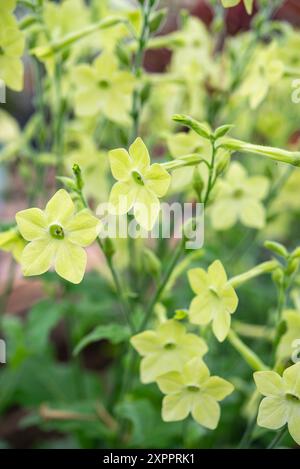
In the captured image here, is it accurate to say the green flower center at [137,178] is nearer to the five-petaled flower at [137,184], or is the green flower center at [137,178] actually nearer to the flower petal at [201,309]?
the five-petaled flower at [137,184]

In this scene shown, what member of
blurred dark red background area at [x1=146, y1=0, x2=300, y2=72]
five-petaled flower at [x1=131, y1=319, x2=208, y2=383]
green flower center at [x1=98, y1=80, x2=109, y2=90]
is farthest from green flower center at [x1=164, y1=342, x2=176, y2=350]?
blurred dark red background area at [x1=146, y1=0, x2=300, y2=72]

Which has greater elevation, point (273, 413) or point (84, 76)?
point (84, 76)

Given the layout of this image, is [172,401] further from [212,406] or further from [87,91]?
[87,91]

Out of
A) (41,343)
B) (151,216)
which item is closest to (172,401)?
(151,216)

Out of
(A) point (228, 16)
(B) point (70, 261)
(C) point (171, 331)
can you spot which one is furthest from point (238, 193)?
(A) point (228, 16)

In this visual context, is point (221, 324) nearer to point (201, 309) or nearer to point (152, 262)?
point (201, 309)

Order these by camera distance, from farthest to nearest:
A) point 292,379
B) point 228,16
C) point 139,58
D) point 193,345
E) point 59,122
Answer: point 228,16 < point 59,122 < point 139,58 < point 193,345 < point 292,379

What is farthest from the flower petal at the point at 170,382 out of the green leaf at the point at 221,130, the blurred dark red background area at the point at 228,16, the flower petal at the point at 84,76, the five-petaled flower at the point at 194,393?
the blurred dark red background area at the point at 228,16
